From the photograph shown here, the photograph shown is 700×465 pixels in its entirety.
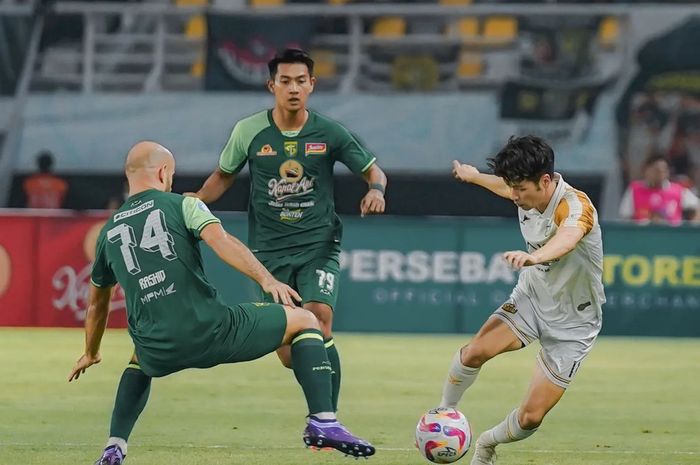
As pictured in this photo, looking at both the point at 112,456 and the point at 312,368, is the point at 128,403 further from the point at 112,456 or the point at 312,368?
the point at 312,368

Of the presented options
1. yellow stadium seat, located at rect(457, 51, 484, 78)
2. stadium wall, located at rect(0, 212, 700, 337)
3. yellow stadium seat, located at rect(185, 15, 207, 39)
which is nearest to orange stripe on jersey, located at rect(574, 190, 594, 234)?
stadium wall, located at rect(0, 212, 700, 337)

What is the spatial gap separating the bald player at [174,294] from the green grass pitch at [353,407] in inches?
35.2

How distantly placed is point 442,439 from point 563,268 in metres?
1.07

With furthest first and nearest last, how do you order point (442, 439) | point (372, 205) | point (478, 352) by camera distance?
point (372, 205) < point (478, 352) < point (442, 439)

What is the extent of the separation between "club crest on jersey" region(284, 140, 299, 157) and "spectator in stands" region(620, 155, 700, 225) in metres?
9.16

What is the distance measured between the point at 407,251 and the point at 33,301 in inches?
158

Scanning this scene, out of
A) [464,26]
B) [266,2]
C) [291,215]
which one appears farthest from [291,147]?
[266,2]

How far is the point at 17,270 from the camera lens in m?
16.8

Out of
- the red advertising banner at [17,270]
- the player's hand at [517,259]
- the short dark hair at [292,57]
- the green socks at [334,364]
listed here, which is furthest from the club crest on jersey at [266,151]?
the red advertising banner at [17,270]

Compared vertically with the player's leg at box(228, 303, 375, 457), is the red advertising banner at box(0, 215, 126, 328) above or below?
below

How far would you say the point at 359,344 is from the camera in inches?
627

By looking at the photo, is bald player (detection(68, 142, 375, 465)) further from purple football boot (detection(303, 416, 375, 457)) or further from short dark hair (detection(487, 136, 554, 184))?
short dark hair (detection(487, 136, 554, 184))

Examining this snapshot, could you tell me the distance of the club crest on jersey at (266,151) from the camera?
946 cm

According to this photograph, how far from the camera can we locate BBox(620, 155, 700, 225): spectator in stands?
17969mm
